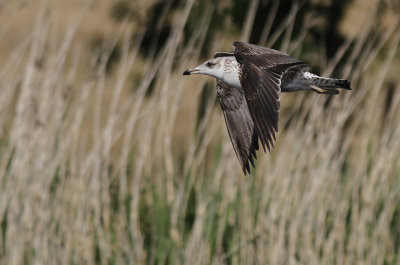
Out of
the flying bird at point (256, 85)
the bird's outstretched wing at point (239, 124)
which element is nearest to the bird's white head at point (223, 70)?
the flying bird at point (256, 85)

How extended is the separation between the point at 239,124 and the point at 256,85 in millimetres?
327

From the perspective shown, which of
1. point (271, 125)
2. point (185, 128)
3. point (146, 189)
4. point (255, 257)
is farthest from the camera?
point (185, 128)

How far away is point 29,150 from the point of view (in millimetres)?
2707

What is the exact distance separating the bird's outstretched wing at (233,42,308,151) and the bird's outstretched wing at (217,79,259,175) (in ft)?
0.68

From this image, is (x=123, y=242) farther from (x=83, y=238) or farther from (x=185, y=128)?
(x=185, y=128)

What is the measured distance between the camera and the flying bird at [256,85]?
4.87 feet

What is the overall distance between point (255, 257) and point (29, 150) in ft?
2.83

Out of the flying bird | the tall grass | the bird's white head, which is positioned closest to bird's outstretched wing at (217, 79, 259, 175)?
the flying bird

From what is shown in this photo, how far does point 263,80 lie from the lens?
1553 millimetres

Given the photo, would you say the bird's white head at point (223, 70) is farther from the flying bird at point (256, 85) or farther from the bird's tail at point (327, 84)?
the bird's tail at point (327, 84)

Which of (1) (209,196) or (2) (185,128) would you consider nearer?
(1) (209,196)

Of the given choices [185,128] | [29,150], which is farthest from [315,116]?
[185,128]

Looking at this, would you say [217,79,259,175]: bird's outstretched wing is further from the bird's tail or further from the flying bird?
the bird's tail

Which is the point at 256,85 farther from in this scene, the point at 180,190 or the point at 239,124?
the point at 180,190
